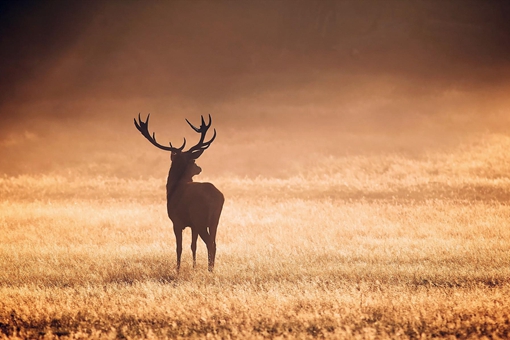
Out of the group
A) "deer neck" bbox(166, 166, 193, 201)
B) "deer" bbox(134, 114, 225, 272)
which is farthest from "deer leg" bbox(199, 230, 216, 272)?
"deer neck" bbox(166, 166, 193, 201)

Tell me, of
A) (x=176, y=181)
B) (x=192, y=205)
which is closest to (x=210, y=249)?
(x=192, y=205)

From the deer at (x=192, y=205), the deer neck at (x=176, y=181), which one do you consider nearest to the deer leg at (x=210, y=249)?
the deer at (x=192, y=205)

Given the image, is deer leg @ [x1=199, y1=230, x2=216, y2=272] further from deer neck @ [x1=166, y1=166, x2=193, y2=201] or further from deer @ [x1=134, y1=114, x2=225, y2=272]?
deer neck @ [x1=166, y1=166, x2=193, y2=201]

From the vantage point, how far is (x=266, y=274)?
527 inches

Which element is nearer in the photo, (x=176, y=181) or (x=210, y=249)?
(x=210, y=249)

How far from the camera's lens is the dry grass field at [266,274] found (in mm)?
9070

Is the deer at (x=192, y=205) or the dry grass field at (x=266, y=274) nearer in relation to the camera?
the dry grass field at (x=266, y=274)

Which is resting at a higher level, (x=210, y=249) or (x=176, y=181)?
(x=176, y=181)

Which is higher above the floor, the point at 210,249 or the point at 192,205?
the point at 192,205

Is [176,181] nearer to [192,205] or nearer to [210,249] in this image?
[192,205]

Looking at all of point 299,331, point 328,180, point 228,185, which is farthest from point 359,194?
point 299,331

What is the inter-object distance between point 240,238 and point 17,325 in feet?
34.7

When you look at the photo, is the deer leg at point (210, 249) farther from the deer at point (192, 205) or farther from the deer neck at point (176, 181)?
the deer neck at point (176, 181)

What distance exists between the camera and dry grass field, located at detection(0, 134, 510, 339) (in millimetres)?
9070
